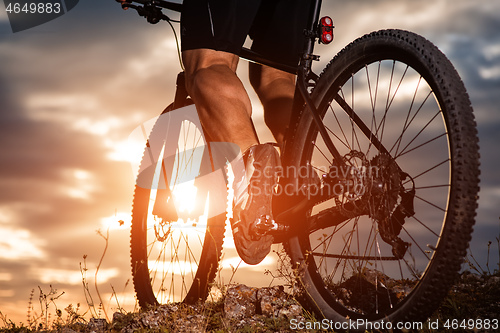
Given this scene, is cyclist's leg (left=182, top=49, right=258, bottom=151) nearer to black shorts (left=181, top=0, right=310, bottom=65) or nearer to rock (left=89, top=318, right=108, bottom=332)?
black shorts (left=181, top=0, right=310, bottom=65)

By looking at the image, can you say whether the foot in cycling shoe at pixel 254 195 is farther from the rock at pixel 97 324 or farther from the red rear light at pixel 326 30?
the rock at pixel 97 324

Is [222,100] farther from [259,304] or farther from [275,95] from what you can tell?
[259,304]

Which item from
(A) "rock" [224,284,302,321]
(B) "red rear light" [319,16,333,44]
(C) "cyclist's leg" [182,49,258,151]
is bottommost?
(A) "rock" [224,284,302,321]

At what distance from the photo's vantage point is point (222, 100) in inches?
110

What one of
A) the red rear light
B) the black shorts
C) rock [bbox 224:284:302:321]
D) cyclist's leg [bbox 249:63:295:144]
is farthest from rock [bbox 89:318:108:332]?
the red rear light

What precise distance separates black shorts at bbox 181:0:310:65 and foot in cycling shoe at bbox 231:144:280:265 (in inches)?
28.4

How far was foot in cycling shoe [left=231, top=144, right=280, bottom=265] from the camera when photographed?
8.75 feet

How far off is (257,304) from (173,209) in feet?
3.42

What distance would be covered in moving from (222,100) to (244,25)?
1.67 feet

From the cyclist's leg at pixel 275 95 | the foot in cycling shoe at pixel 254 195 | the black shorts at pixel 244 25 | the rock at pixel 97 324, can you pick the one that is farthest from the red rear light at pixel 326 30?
the rock at pixel 97 324

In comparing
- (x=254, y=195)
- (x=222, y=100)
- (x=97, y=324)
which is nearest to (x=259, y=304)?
(x=254, y=195)

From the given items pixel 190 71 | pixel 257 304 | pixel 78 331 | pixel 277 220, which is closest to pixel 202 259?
pixel 257 304

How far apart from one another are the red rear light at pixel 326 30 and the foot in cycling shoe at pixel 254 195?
0.83 metres

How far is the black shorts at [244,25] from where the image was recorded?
2887 millimetres
